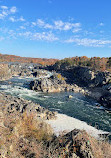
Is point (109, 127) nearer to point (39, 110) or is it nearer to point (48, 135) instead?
point (39, 110)

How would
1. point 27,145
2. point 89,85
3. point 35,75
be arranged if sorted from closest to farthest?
point 27,145
point 89,85
point 35,75

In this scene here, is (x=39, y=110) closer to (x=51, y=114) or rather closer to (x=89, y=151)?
(x=51, y=114)

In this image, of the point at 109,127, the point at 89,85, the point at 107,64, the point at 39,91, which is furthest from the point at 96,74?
the point at 109,127

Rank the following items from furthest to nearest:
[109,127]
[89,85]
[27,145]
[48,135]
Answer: [89,85]
[109,127]
[48,135]
[27,145]

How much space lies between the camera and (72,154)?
466cm

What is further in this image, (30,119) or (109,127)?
(109,127)

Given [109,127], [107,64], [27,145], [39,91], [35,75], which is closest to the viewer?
[27,145]

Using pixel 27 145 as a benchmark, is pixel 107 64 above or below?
above

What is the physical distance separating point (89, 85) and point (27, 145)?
45.9m

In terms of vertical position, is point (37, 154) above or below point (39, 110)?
above

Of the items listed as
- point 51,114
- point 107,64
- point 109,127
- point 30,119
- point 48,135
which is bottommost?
point 109,127

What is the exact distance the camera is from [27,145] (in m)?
5.33

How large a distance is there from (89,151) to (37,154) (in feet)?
6.61

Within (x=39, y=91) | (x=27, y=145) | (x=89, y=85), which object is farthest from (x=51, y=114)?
(x=89, y=85)
